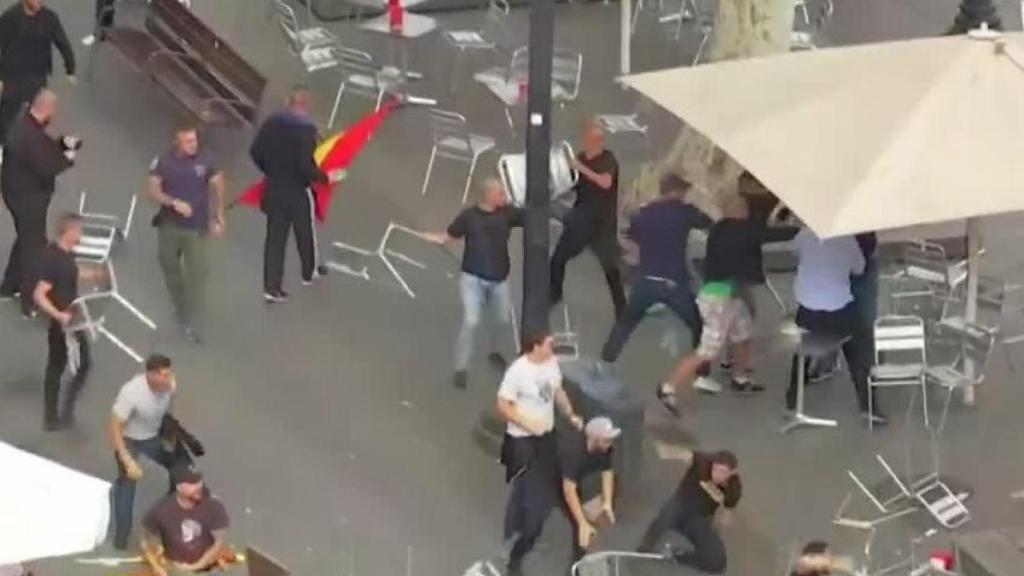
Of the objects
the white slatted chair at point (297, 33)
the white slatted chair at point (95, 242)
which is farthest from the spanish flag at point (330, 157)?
the white slatted chair at point (297, 33)

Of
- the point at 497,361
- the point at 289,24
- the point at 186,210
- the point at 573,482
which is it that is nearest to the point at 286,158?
the point at 186,210

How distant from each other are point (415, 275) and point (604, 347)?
2070mm

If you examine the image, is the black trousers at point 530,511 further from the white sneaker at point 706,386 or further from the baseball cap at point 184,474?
the white sneaker at point 706,386

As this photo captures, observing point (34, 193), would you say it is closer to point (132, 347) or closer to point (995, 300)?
point (132, 347)

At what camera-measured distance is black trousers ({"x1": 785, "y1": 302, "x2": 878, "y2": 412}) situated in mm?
14461

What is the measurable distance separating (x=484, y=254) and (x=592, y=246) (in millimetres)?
1285

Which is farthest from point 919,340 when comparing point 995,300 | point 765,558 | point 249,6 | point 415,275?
point 249,6

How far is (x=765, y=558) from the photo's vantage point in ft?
43.2

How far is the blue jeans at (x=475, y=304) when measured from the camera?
14.7 metres

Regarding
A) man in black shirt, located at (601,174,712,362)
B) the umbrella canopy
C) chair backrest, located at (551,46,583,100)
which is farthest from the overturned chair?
chair backrest, located at (551,46,583,100)

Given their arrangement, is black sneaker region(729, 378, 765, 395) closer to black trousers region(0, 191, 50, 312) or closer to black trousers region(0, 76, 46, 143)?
black trousers region(0, 191, 50, 312)

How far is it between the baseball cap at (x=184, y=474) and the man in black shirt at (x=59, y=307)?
1311 millimetres

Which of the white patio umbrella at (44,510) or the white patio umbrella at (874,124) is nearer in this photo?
the white patio umbrella at (44,510)

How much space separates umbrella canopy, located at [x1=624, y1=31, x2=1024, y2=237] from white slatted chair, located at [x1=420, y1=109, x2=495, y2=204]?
3488 millimetres
